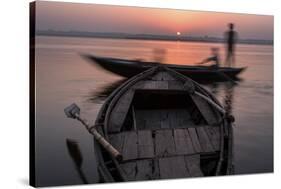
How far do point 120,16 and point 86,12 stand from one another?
33cm

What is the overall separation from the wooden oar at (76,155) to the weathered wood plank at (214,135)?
129 cm

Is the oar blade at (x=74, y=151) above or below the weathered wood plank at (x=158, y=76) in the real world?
below

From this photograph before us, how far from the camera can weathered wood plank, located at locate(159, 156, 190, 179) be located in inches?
222

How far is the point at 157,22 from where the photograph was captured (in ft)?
18.8

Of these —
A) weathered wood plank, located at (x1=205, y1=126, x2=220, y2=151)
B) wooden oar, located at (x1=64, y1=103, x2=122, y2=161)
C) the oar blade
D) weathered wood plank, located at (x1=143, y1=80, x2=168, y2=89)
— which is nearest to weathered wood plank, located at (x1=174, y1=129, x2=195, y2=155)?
weathered wood plank, located at (x1=205, y1=126, x2=220, y2=151)

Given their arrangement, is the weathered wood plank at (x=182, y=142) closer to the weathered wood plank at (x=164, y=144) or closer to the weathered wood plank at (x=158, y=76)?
the weathered wood plank at (x=164, y=144)

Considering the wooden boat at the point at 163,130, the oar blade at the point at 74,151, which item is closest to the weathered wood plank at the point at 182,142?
the wooden boat at the point at 163,130

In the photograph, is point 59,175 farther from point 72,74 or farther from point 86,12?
point 86,12

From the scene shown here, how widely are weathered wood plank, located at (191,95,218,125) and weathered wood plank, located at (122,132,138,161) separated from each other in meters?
0.73

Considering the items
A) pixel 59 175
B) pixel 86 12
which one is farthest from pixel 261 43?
pixel 59 175

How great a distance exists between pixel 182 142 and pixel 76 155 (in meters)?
1.03

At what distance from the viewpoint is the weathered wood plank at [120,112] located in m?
5.64

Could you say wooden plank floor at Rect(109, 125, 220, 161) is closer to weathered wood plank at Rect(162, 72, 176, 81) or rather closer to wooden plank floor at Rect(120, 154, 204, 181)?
wooden plank floor at Rect(120, 154, 204, 181)

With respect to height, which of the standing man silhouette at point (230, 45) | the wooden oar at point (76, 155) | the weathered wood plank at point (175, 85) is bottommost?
the wooden oar at point (76, 155)
